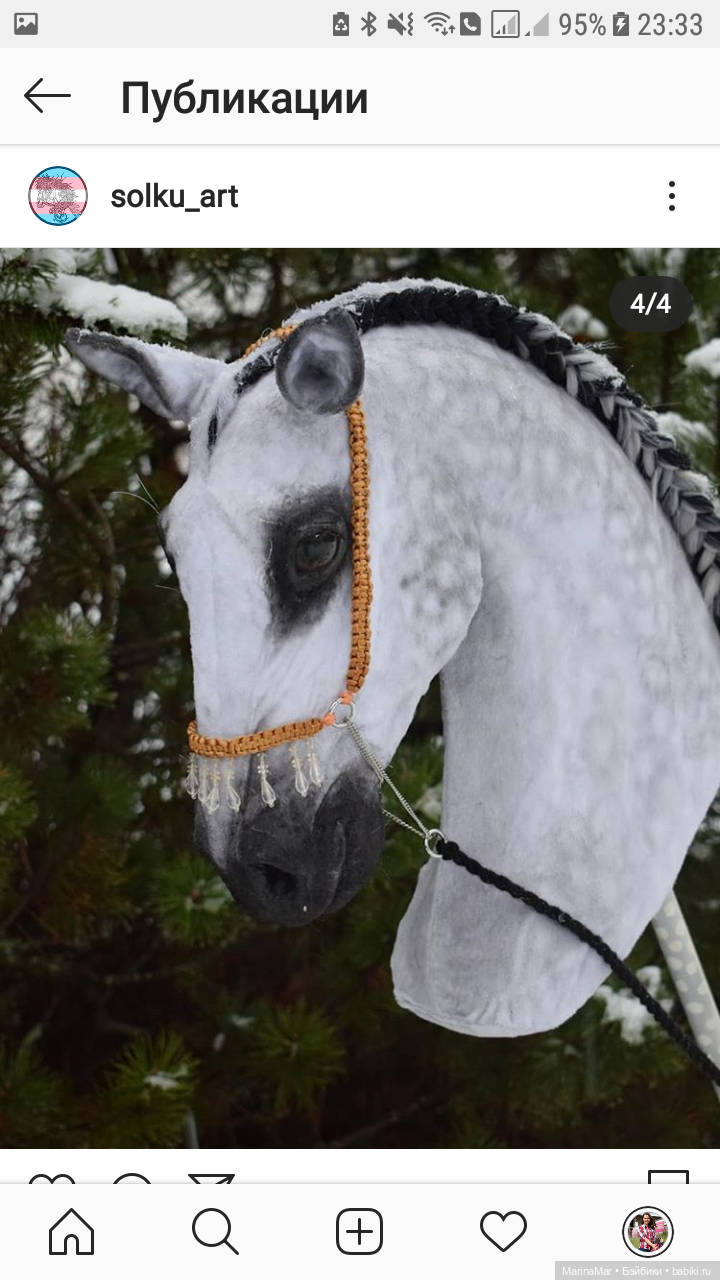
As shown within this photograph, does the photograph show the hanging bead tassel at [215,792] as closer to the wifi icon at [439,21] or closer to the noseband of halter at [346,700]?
the noseband of halter at [346,700]

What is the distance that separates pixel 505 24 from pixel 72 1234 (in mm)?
1050

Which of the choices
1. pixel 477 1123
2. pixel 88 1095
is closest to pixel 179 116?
pixel 88 1095

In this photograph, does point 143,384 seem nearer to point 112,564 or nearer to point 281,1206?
point 281,1206

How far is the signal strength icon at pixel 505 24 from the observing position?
1.03 metres

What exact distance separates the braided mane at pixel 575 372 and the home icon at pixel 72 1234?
0.67 metres

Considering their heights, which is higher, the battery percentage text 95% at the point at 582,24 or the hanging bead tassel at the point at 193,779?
the battery percentage text 95% at the point at 582,24

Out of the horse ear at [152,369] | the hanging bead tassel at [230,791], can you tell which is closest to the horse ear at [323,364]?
the horse ear at [152,369]

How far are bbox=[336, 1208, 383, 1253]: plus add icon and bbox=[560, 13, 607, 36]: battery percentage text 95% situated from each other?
3.14ft

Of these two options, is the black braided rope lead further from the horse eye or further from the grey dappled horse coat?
the horse eye

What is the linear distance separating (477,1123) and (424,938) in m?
1.11

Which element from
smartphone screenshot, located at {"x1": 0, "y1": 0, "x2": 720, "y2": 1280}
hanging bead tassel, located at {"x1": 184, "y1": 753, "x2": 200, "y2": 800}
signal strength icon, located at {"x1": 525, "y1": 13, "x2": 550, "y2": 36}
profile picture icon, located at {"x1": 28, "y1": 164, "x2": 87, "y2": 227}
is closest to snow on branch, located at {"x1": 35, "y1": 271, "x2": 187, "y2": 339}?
smartphone screenshot, located at {"x1": 0, "y1": 0, "x2": 720, "y2": 1280}

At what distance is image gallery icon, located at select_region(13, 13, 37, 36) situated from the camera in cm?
105

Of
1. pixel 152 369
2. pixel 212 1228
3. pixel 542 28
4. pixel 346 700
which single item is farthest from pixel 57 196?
pixel 212 1228

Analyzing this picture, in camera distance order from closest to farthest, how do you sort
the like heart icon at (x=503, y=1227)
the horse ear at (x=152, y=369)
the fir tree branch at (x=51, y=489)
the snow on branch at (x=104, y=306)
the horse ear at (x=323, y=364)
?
the horse ear at (x=323, y=364)
the horse ear at (x=152, y=369)
the like heart icon at (x=503, y=1227)
the snow on branch at (x=104, y=306)
the fir tree branch at (x=51, y=489)
